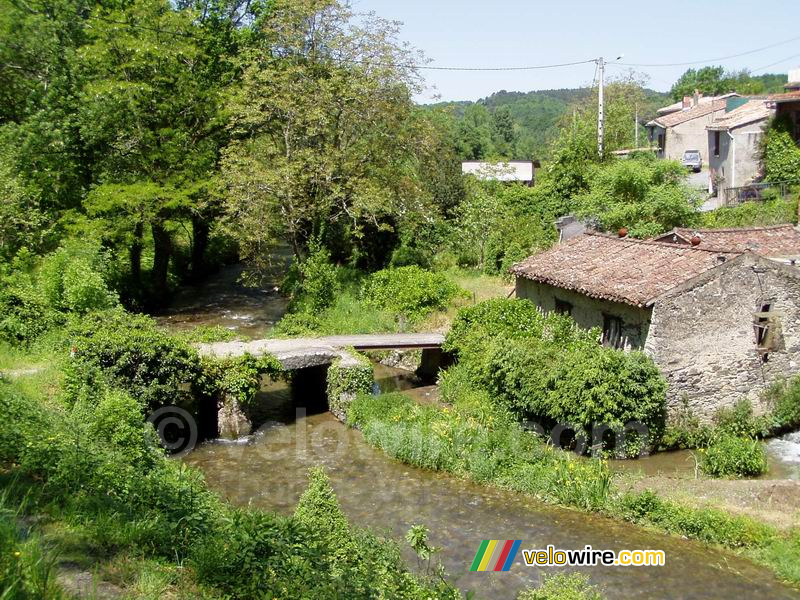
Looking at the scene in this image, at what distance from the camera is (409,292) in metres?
27.9

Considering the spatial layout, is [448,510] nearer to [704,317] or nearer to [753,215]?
[704,317]

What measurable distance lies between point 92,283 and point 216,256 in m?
18.2

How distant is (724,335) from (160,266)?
2329 cm

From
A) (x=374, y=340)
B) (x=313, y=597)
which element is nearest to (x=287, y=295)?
(x=374, y=340)

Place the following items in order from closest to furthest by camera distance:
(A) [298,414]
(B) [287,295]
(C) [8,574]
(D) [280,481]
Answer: (C) [8,574] → (D) [280,481] → (A) [298,414] → (B) [287,295]

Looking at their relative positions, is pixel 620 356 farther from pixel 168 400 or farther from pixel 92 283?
pixel 92 283

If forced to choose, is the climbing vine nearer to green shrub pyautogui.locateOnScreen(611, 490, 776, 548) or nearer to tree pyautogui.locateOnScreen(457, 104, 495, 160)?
green shrub pyautogui.locateOnScreen(611, 490, 776, 548)

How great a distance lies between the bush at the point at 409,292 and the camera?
27688 mm

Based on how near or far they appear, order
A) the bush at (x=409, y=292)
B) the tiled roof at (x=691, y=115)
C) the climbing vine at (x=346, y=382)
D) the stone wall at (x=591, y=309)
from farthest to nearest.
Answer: the tiled roof at (x=691, y=115), the bush at (x=409, y=292), the climbing vine at (x=346, y=382), the stone wall at (x=591, y=309)

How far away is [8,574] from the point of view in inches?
251

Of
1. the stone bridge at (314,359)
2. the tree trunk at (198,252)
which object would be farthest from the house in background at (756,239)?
the tree trunk at (198,252)

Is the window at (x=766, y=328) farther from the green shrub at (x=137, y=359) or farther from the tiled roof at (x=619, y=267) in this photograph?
the green shrub at (x=137, y=359)

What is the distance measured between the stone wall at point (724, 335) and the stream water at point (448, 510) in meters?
1.77

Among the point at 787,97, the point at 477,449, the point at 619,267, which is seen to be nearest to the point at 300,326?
the point at 477,449
